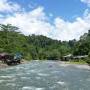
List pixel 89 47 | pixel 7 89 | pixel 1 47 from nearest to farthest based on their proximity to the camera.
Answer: pixel 7 89
pixel 1 47
pixel 89 47

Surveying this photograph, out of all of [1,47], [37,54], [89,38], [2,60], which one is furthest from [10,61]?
[37,54]

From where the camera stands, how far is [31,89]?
31250 millimetres

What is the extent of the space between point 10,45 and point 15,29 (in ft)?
51.5

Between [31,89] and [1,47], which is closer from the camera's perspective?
[31,89]

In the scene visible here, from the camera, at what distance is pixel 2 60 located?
82.3 m

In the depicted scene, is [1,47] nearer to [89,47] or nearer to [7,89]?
[89,47]

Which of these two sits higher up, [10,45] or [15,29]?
[15,29]

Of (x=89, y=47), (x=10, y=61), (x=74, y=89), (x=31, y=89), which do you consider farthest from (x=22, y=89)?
(x=89, y=47)

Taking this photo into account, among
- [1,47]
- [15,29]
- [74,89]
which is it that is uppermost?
[15,29]

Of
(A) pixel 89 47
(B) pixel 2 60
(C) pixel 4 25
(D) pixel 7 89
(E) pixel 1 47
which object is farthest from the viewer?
(A) pixel 89 47

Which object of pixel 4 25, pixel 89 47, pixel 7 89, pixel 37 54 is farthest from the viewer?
pixel 37 54

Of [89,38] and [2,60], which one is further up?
[89,38]

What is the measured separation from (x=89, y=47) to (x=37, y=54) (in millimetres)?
56126

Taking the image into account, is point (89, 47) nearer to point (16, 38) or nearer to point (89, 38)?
point (89, 38)
